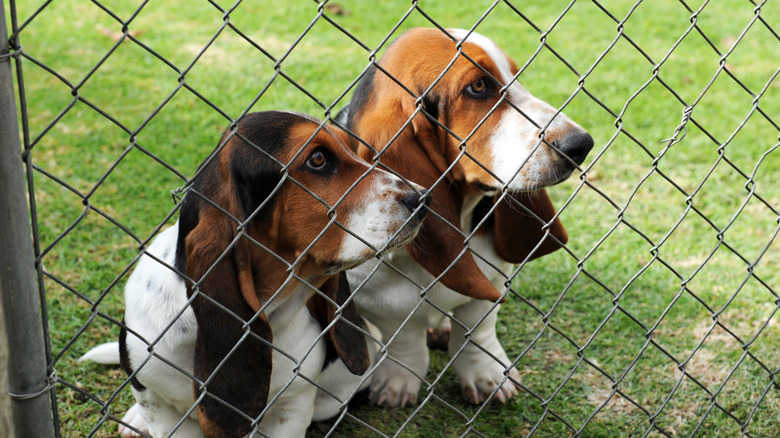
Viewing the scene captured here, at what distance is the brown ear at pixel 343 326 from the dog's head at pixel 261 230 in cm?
19

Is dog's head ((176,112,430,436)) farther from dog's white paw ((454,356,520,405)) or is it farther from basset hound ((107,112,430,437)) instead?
dog's white paw ((454,356,520,405))

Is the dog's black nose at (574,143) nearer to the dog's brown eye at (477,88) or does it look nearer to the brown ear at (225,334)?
the dog's brown eye at (477,88)

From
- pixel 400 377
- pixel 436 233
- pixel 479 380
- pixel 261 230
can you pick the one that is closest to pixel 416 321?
pixel 400 377

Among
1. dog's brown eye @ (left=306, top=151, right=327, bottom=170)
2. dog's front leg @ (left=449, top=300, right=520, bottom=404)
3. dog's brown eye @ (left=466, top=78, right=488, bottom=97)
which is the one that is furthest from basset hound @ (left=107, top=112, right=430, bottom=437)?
dog's front leg @ (left=449, top=300, right=520, bottom=404)

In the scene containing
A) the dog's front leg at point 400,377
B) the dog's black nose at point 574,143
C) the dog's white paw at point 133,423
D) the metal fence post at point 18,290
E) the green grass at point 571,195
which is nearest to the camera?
the metal fence post at point 18,290

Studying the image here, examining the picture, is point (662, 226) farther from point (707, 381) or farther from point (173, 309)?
point (173, 309)

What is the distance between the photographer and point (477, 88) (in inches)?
108

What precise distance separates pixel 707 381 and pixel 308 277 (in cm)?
193

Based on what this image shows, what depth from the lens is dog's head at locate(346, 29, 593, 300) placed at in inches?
103

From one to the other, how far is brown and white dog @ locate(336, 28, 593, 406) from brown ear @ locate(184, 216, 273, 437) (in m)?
0.40

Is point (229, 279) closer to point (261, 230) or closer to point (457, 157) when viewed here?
point (261, 230)

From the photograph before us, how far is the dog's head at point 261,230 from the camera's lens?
221 cm

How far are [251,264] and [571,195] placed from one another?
67.9 inches

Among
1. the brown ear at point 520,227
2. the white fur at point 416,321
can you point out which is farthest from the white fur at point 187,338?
the brown ear at point 520,227
